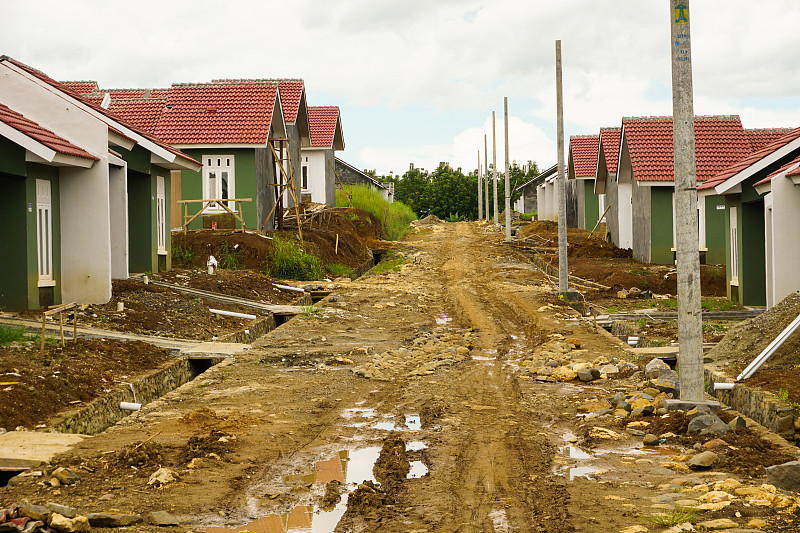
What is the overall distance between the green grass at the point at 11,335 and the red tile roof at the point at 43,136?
10.7 ft

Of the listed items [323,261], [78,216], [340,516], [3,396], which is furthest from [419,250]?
[340,516]

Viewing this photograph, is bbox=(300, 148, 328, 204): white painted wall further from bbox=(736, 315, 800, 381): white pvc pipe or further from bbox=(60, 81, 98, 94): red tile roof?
bbox=(736, 315, 800, 381): white pvc pipe

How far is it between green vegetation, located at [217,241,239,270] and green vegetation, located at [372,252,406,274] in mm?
6835

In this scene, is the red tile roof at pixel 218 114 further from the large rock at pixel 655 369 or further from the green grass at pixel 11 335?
the large rock at pixel 655 369

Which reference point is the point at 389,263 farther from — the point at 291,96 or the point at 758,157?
the point at 758,157

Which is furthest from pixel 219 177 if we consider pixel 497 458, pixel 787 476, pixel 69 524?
pixel 787 476

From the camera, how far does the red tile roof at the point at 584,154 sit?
44.7 meters

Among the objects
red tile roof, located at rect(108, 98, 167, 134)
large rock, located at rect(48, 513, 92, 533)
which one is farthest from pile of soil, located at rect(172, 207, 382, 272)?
large rock, located at rect(48, 513, 92, 533)

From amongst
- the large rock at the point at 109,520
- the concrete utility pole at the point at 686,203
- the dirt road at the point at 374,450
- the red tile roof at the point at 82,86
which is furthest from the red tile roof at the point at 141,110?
the large rock at the point at 109,520

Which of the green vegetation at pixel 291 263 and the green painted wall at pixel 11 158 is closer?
the green painted wall at pixel 11 158

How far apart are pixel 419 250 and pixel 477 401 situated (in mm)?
28842

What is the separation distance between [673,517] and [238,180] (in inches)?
955

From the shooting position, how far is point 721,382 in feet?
33.9

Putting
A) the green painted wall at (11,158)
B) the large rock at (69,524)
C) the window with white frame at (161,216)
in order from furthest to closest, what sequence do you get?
the window with white frame at (161,216)
the green painted wall at (11,158)
the large rock at (69,524)
